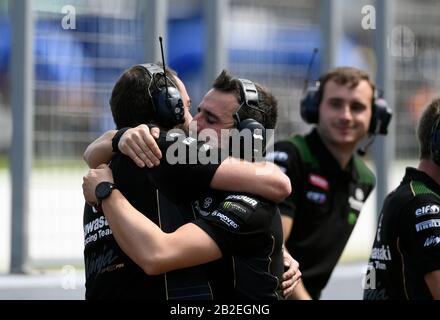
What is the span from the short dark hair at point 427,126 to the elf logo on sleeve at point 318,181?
1194 millimetres

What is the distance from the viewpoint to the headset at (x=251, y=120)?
2.75 m

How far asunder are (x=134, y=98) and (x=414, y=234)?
937mm

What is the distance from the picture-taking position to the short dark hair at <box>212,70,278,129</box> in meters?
2.86

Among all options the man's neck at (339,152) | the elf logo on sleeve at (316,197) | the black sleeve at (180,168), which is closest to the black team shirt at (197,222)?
Answer: the black sleeve at (180,168)

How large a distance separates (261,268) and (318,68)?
4.40m

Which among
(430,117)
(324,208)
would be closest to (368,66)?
(324,208)

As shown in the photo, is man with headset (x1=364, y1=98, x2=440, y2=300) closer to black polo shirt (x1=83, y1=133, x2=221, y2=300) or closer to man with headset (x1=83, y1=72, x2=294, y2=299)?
man with headset (x1=83, y1=72, x2=294, y2=299)

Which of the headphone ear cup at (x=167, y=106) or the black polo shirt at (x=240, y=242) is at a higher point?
the headphone ear cup at (x=167, y=106)

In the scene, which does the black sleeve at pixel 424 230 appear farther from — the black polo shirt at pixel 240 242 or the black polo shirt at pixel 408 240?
the black polo shirt at pixel 240 242

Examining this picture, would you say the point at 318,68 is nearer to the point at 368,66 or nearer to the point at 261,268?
the point at 368,66

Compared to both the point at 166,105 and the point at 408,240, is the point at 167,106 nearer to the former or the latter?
the point at 166,105
